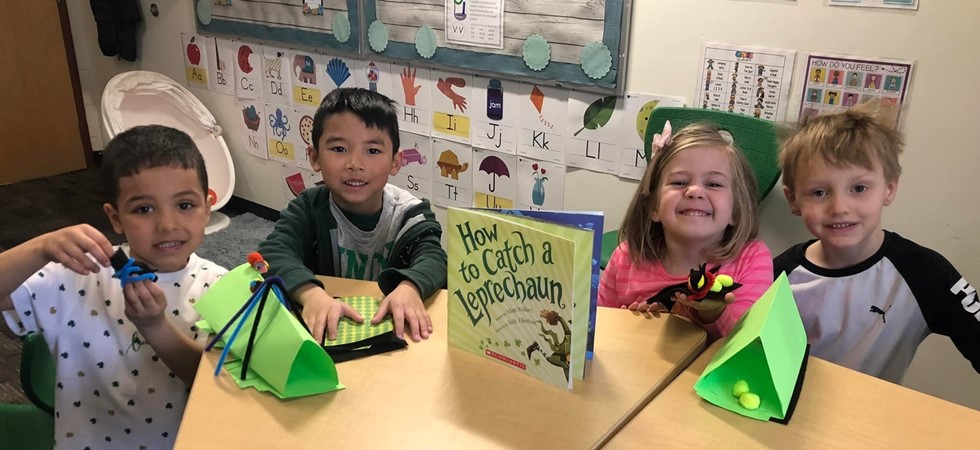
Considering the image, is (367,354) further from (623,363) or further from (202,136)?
(202,136)

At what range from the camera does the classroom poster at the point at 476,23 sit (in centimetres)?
250

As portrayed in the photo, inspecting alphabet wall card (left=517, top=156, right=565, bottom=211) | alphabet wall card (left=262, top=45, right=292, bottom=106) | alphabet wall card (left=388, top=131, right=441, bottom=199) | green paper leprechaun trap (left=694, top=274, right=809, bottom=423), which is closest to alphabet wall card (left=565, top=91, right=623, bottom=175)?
alphabet wall card (left=517, top=156, right=565, bottom=211)

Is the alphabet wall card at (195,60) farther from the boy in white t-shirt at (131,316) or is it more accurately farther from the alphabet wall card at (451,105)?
the boy in white t-shirt at (131,316)

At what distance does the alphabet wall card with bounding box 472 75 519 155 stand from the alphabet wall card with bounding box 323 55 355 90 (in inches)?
26.9

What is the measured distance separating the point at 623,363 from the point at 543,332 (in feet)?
0.61

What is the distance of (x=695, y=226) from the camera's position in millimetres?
1383

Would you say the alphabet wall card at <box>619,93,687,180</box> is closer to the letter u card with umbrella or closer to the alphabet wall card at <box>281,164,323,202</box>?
the letter u card with umbrella

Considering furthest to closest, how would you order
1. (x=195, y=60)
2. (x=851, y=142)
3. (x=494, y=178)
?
(x=195, y=60)
(x=494, y=178)
(x=851, y=142)

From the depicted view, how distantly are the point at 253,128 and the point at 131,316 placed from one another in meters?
2.66

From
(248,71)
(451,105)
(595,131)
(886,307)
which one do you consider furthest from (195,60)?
(886,307)

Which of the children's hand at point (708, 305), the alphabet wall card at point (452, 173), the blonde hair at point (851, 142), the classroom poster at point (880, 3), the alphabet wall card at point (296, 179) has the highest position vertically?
the classroom poster at point (880, 3)

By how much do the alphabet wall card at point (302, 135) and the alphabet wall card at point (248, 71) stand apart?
29 centimetres

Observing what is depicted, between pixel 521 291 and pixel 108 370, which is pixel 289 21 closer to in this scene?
pixel 108 370

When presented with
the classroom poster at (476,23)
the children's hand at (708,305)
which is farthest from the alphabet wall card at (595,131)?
the children's hand at (708,305)
